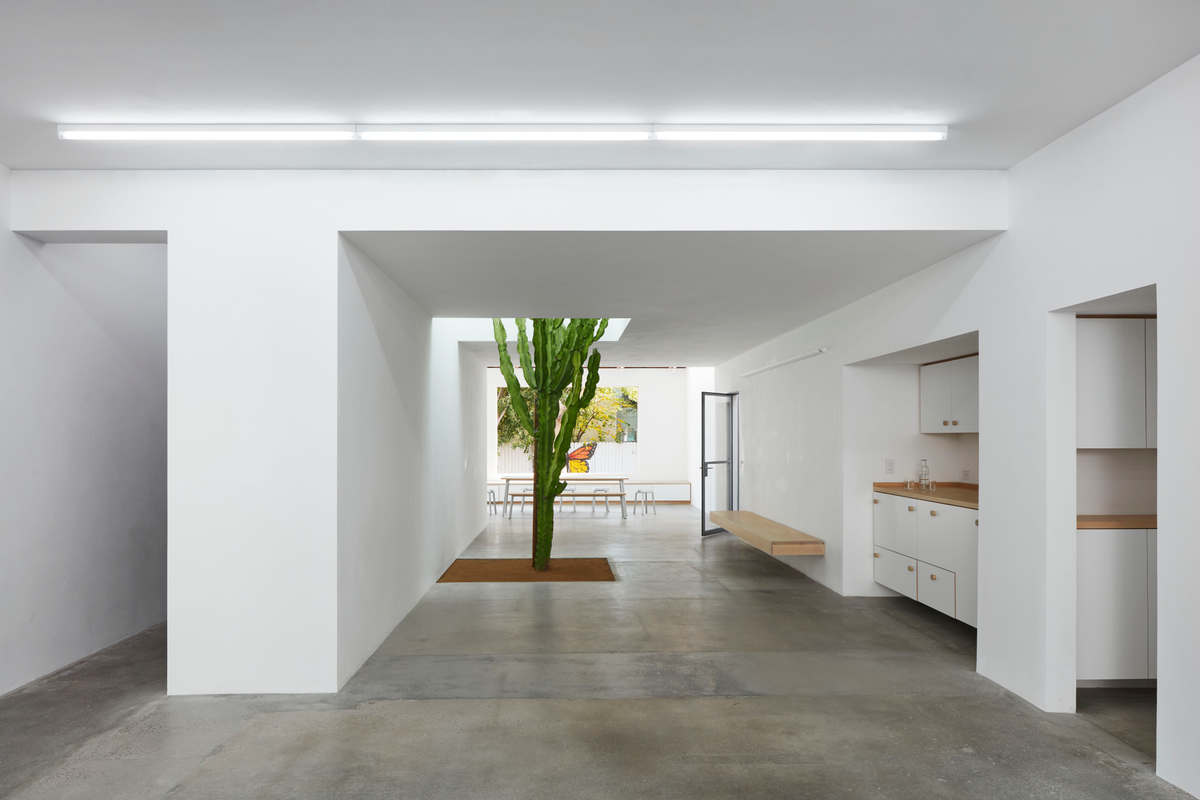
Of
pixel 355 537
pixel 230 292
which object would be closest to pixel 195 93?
pixel 230 292

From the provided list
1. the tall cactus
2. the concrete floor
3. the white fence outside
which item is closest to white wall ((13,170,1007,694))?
the concrete floor

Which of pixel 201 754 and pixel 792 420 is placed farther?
pixel 792 420

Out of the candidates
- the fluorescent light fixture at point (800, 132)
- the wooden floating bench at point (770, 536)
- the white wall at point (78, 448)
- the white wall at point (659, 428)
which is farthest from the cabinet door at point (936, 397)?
the white wall at point (659, 428)

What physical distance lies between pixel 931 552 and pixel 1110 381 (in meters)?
1.74

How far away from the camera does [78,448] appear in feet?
13.7

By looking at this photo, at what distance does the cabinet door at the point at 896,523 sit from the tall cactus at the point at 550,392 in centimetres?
277

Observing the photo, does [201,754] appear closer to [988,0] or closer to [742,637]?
[742,637]

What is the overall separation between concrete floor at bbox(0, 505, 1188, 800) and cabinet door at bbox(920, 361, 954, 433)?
145 centimetres

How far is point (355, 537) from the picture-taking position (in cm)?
399

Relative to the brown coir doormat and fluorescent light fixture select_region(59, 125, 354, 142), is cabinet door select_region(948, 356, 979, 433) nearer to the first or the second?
the brown coir doormat

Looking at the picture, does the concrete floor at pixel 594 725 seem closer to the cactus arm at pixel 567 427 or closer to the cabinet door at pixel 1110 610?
the cabinet door at pixel 1110 610

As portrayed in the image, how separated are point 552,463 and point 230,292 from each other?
12.6ft

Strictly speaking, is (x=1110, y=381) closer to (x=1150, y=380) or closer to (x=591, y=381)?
(x=1150, y=380)

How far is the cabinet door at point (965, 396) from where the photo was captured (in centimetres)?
493
